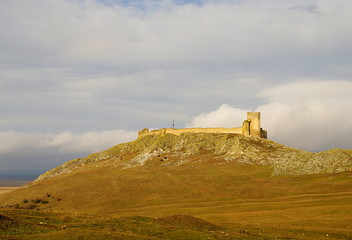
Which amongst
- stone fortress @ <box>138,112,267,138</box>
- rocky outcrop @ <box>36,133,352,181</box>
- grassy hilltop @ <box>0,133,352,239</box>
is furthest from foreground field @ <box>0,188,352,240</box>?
stone fortress @ <box>138,112,267,138</box>

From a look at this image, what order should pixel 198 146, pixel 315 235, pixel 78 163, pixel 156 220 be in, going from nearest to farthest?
1. pixel 315 235
2. pixel 156 220
3. pixel 198 146
4. pixel 78 163

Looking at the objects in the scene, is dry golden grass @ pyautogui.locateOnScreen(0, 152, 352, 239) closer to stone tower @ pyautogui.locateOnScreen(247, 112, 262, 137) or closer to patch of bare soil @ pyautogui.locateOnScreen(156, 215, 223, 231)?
patch of bare soil @ pyautogui.locateOnScreen(156, 215, 223, 231)

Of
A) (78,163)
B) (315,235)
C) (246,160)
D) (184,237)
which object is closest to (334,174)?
(246,160)

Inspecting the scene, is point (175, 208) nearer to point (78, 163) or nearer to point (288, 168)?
point (288, 168)

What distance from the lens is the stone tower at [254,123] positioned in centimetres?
12975

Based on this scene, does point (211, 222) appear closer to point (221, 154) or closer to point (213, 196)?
point (213, 196)

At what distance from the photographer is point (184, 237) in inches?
1601

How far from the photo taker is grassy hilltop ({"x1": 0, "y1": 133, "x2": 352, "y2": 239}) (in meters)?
47.8

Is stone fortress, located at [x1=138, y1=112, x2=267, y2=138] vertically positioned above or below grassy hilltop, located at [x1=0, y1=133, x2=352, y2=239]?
above

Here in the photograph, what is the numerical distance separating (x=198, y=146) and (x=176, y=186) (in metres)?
32.3

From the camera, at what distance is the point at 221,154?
12044cm

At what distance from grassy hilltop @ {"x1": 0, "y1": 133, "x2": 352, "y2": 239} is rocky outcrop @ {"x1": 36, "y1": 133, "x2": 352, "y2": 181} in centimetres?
28

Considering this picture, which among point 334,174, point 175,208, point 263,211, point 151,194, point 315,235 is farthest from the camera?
point 151,194

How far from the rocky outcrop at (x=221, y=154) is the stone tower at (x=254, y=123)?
3.92 meters
